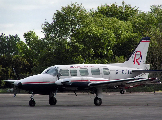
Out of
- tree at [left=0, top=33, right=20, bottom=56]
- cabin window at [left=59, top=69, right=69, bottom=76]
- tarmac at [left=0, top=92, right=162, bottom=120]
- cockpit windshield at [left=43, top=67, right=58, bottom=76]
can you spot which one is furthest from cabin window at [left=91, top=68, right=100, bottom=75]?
tree at [left=0, top=33, right=20, bottom=56]

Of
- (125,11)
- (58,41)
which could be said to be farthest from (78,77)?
(125,11)

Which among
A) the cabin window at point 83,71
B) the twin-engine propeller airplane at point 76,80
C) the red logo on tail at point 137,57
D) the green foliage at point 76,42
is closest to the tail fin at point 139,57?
the red logo on tail at point 137,57

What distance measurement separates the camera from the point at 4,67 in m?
114

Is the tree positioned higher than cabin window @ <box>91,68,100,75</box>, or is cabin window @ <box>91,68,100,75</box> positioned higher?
the tree

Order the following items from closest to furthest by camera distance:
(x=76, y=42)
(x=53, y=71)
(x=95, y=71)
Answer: (x=53, y=71), (x=95, y=71), (x=76, y=42)

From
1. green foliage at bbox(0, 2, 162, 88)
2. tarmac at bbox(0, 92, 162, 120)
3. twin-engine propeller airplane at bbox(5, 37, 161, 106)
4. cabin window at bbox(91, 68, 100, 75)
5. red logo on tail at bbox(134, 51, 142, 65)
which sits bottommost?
tarmac at bbox(0, 92, 162, 120)

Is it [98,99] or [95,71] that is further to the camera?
[95,71]

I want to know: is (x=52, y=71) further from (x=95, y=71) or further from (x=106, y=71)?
(x=106, y=71)

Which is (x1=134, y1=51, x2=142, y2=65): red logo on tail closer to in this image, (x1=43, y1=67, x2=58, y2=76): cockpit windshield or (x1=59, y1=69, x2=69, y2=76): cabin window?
(x1=59, y1=69, x2=69, y2=76): cabin window

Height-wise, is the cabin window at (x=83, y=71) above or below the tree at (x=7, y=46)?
below

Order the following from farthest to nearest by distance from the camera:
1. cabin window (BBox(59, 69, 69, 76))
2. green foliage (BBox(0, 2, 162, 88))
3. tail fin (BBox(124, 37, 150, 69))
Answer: green foliage (BBox(0, 2, 162, 88)) → tail fin (BBox(124, 37, 150, 69)) → cabin window (BBox(59, 69, 69, 76))

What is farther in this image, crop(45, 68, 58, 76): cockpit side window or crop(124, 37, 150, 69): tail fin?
crop(124, 37, 150, 69): tail fin

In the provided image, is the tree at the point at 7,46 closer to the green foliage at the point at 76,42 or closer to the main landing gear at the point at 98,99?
the green foliage at the point at 76,42

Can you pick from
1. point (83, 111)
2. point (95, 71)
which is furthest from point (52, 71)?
point (83, 111)
